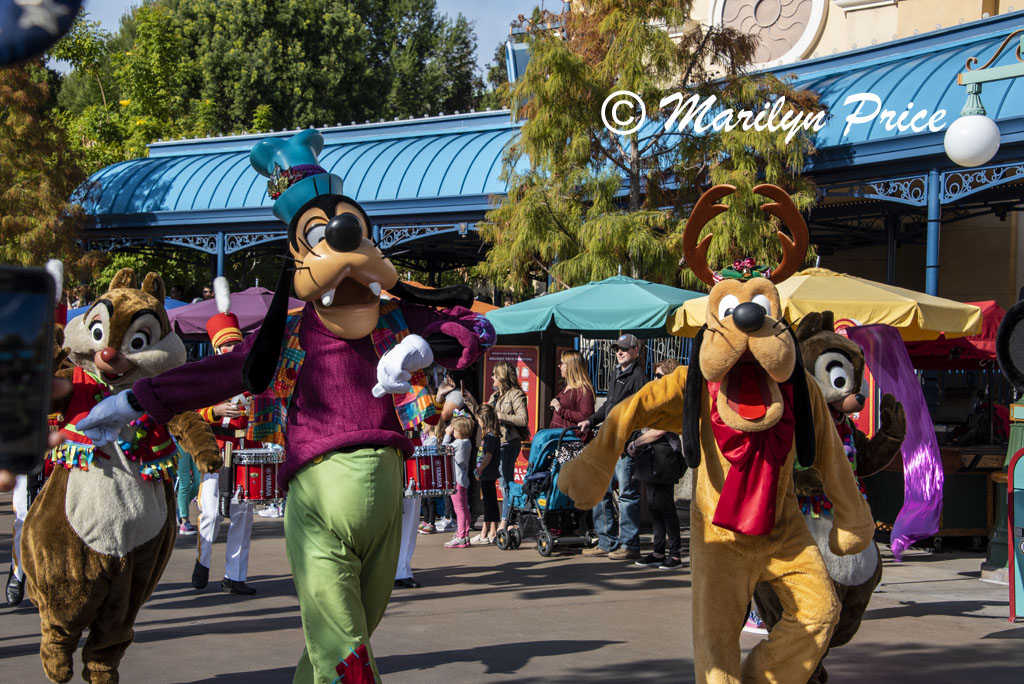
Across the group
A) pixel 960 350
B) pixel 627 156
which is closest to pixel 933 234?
pixel 960 350

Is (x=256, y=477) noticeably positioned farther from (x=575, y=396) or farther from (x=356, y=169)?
(x=356, y=169)

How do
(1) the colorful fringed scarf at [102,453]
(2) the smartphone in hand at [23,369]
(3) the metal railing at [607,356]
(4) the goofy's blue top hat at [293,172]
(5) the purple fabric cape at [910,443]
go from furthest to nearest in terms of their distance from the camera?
(3) the metal railing at [607,356], (5) the purple fabric cape at [910,443], (1) the colorful fringed scarf at [102,453], (4) the goofy's blue top hat at [293,172], (2) the smartphone in hand at [23,369]

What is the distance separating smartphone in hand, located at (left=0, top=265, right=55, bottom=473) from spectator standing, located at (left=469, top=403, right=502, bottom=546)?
879cm

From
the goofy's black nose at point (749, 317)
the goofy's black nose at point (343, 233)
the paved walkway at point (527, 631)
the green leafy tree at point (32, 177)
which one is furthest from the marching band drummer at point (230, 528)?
the green leafy tree at point (32, 177)

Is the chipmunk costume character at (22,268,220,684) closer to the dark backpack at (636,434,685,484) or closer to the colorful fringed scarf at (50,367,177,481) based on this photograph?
the colorful fringed scarf at (50,367,177,481)

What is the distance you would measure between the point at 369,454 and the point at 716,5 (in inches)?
819

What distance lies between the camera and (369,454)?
4035 millimetres

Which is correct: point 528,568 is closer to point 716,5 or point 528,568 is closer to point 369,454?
point 369,454

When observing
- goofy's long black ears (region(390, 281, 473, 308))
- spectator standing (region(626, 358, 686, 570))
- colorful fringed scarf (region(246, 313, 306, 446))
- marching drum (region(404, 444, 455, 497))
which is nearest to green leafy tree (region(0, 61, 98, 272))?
marching drum (region(404, 444, 455, 497))

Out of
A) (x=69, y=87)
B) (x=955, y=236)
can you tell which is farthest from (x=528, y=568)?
(x=69, y=87)

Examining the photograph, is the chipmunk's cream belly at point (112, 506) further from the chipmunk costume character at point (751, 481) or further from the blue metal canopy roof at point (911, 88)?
the blue metal canopy roof at point (911, 88)

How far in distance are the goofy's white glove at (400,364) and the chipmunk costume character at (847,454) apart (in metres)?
1.81

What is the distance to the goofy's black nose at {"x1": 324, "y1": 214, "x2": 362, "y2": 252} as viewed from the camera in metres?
4.07

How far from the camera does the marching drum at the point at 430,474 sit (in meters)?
6.65
